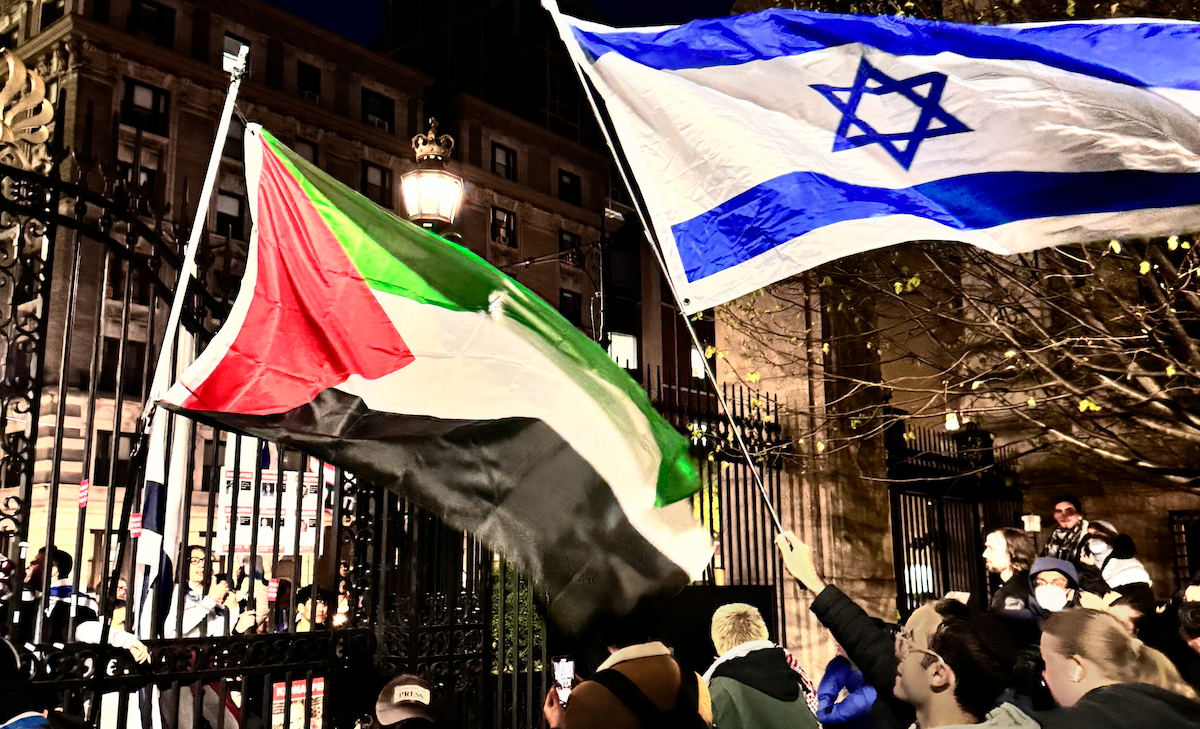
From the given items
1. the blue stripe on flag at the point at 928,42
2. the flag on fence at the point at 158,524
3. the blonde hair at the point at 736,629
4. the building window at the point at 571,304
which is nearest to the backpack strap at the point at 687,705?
the blonde hair at the point at 736,629

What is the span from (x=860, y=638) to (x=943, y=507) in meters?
9.90

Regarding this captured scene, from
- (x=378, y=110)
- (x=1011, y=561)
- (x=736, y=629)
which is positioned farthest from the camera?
(x=378, y=110)

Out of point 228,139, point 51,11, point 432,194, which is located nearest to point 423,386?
point 432,194

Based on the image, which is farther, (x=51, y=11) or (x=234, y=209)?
(x=234, y=209)

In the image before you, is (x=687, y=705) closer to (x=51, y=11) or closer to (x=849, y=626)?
(x=849, y=626)

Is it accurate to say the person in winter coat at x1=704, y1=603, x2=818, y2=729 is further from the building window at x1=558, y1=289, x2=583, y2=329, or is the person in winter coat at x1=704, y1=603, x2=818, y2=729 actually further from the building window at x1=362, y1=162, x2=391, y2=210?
the building window at x1=558, y1=289, x2=583, y2=329

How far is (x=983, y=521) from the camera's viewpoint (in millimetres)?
15180

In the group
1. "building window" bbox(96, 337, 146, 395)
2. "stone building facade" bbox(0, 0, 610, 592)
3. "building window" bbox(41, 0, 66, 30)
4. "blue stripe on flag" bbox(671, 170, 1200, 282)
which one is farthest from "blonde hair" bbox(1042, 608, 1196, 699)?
"building window" bbox(41, 0, 66, 30)

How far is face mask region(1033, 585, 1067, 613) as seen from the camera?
6672mm

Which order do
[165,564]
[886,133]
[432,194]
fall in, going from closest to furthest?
[886,133] < [165,564] < [432,194]

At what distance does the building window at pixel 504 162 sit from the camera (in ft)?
159

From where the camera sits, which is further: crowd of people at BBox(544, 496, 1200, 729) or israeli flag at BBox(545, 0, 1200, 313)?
israeli flag at BBox(545, 0, 1200, 313)

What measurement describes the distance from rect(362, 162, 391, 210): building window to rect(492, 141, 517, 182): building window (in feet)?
19.9

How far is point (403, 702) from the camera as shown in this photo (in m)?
4.13
